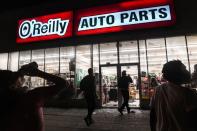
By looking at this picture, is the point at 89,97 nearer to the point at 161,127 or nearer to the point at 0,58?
the point at 161,127

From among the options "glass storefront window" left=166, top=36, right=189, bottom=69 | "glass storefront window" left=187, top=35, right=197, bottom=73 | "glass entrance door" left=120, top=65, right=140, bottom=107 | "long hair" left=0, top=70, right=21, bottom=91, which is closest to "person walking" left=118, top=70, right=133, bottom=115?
"glass entrance door" left=120, top=65, right=140, bottom=107

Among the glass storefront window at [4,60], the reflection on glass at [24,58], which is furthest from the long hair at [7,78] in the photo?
the glass storefront window at [4,60]

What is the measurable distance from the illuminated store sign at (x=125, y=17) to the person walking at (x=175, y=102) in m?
8.65

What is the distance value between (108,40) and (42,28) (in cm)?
439

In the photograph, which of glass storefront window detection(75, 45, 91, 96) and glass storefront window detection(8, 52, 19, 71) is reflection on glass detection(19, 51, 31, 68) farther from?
glass storefront window detection(75, 45, 91, 96)

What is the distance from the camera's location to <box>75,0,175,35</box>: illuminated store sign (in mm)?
10109

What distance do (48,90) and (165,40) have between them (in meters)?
10.4

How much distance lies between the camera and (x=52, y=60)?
45.0ft

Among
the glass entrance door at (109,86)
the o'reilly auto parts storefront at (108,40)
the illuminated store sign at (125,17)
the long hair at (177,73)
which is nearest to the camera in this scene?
the long hair at (177,73)

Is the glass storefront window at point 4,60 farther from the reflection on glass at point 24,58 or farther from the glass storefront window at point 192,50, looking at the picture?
the glass storefront window at point 192,50

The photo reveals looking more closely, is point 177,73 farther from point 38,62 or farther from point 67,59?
point 38,62

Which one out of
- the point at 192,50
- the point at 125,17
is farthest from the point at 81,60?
the point at 192,50

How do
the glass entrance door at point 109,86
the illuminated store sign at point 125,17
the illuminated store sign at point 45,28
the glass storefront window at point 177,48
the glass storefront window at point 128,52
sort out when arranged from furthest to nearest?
the glass entrance door at point 109,86, the glass storefront window at point 128,52, the illuminated store sign at point 45,28, the glass storefront window at point 177,48, the illuminated store sign at point 125,17

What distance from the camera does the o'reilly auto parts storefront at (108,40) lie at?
33.6 feet
